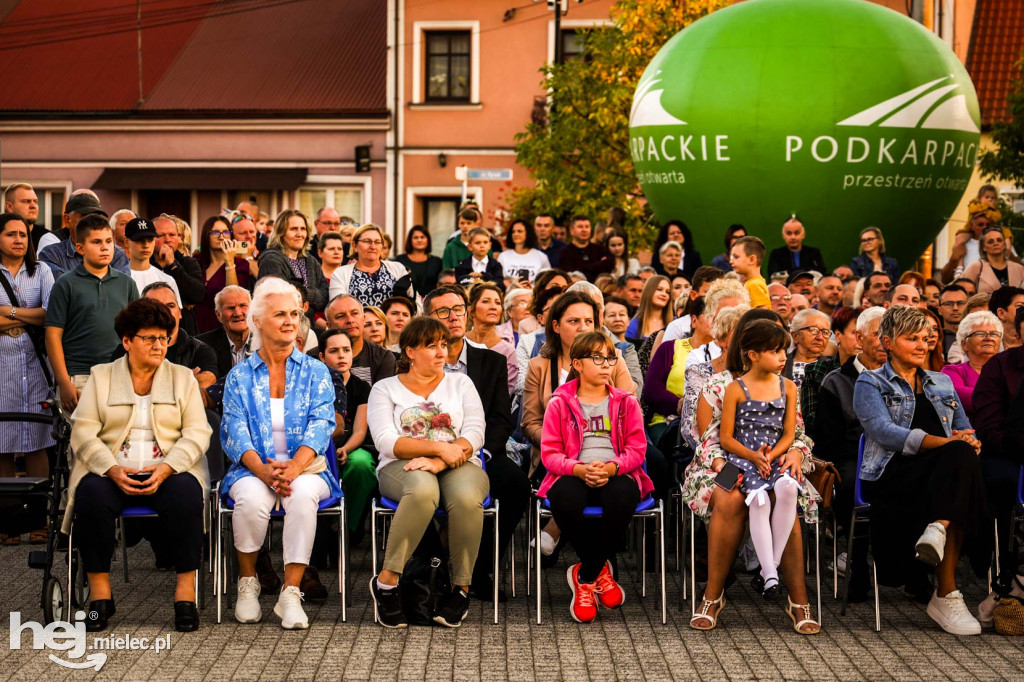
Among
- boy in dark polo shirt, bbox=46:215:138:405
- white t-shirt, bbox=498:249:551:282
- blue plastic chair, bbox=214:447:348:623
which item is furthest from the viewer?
white t-shirt, bbox=498:249:551:282

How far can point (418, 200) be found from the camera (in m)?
34.9

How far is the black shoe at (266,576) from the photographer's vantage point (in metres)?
8.35

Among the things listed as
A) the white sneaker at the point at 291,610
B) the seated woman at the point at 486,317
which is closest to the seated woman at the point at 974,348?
the seated woman at the point at 486,317

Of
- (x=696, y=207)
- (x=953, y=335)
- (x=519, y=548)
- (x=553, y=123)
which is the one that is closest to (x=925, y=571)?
(x=519, y=548)

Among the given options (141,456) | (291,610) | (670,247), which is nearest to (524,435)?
(291,610)

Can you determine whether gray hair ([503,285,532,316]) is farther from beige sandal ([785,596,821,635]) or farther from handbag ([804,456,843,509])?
beige sandal ([785,596,821,635])

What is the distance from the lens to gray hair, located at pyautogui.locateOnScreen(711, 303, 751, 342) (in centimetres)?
847

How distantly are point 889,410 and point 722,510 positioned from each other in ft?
3.60

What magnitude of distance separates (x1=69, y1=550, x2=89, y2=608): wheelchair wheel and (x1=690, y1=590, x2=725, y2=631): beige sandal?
10.2ft

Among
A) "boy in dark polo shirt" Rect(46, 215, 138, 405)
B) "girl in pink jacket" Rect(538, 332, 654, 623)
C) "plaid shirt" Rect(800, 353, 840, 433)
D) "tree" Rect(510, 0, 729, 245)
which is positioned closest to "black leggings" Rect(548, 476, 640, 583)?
"girl in pink jacket" Rect(538, 332, 654, 623)

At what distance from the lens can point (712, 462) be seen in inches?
304

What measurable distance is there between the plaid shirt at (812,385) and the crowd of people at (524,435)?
0.02 metres

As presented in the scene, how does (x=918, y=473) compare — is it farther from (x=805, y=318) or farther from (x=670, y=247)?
(x=670, y=247)

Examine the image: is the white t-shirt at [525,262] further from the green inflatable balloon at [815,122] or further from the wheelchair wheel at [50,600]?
the wheelchair wheel at [50,600]
